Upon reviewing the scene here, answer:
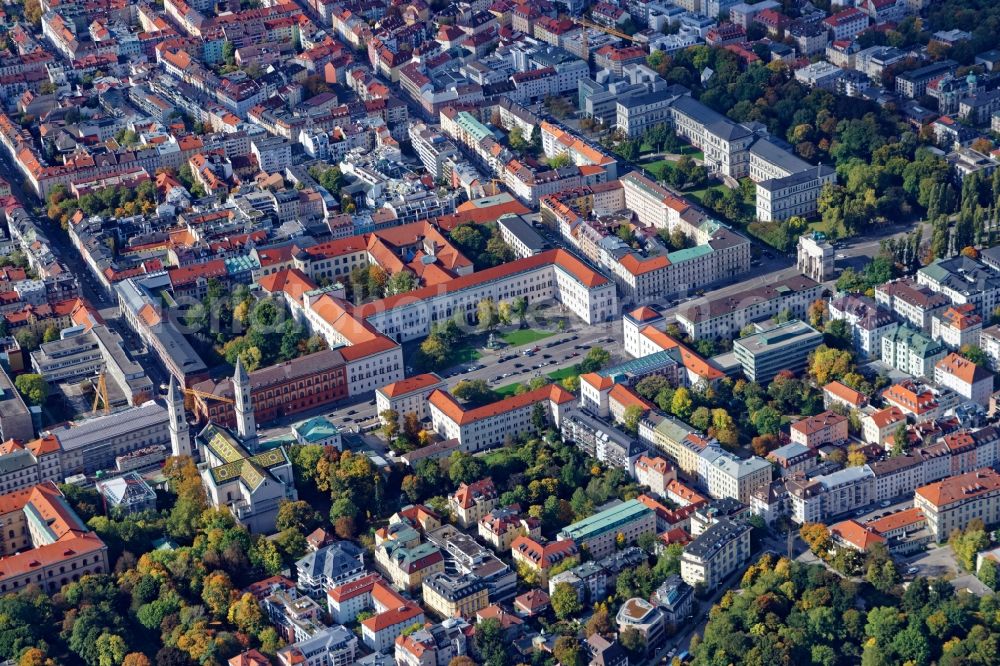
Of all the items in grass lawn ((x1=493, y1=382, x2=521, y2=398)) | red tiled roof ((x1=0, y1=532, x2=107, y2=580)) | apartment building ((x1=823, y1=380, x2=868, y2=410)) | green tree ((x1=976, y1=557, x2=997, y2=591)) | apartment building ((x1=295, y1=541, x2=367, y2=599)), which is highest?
red tiled roof ((x1=0, y1=532, x2=107, y2=580))

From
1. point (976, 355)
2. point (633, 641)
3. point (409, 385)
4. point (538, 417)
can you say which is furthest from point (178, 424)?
point (976, 355)

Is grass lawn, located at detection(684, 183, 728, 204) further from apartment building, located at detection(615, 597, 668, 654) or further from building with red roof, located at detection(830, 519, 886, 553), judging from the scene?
apartment building, located at detection(615, 597, 668, 654)

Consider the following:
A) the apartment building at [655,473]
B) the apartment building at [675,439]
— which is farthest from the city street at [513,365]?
the apartment building at [655,473]

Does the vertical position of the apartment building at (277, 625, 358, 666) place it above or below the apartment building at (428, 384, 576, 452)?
above

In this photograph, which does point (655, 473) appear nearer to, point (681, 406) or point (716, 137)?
point (681, 406)

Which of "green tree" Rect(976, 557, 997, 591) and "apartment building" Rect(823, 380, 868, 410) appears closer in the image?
"green tree" Rect(976, 557, 997, 591)

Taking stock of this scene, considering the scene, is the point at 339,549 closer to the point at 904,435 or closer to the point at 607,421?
the point at 607,421

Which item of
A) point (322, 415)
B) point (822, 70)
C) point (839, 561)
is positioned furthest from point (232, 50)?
point (839, 561)

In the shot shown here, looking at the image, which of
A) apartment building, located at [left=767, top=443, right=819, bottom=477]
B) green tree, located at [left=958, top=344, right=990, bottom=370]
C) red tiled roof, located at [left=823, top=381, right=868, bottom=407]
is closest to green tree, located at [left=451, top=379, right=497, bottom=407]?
apartment building, located at [left=767, top=443, right=819, bottom=477]
